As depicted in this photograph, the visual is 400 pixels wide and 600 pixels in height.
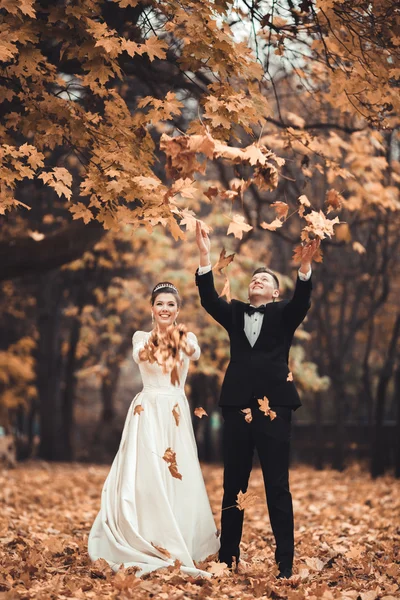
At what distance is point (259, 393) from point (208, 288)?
2.77 feet

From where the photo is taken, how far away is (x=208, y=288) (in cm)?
574

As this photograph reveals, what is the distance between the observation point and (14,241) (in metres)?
9.41

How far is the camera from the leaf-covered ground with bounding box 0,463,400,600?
201 inches

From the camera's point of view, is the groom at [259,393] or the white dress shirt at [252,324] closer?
the groom at [259,393]

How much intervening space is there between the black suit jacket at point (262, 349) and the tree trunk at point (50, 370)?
45.6 ft

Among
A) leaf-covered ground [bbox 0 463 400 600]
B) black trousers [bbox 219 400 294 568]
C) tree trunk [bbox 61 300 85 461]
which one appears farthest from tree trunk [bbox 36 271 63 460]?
black trousers [bbox 219 400 294 568]

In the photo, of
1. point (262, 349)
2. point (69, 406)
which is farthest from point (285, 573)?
point (69, 406)

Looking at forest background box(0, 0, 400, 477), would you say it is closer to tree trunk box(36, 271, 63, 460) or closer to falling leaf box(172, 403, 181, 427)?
tree trunk box(36, 271, 63, 460)

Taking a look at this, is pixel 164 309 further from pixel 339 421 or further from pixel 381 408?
pixel 339 421

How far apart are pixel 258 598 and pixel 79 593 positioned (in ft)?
3.72

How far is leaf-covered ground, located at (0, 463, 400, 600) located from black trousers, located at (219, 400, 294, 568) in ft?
0.95

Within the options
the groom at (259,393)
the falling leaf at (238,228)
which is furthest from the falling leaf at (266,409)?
the falling leaf at (238,228)

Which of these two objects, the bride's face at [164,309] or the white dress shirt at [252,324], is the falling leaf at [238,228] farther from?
the bride's face at [164,309]

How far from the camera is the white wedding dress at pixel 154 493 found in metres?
5.67
